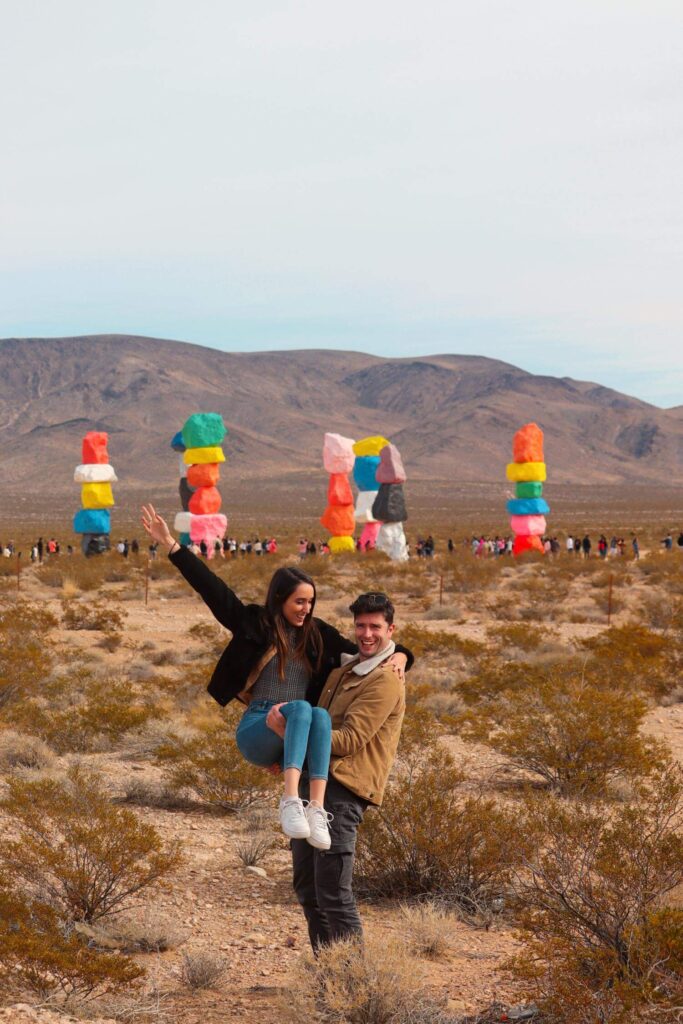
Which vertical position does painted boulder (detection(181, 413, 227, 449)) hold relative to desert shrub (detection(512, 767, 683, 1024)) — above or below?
above

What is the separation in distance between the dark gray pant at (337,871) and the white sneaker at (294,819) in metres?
0.24

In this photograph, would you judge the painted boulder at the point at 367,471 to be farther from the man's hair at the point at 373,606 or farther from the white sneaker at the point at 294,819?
the white sneaker at the point at 294,819

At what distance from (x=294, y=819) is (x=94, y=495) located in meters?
27.8

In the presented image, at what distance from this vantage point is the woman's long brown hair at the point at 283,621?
4203 millimetres

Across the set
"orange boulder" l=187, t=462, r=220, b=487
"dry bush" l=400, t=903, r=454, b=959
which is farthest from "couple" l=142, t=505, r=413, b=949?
"orange boulder" l=187, t=462, r=220, b=487

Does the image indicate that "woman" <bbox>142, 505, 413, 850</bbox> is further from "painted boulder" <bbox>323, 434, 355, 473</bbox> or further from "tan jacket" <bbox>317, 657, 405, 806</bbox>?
"painted boulder" <bbox>323, 434, 355, 473</bbox>

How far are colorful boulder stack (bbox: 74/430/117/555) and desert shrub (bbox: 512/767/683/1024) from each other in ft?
86.8

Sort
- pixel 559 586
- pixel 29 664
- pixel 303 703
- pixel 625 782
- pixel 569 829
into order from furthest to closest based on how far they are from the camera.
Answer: pixel 559 586
pixel 29 664
pixel 625 782
pixel 569 829
pixel 303 703

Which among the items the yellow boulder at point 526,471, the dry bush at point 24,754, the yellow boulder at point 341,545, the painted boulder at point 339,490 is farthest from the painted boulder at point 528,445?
the dry bush at point 24,754

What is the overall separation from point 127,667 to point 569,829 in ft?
33.8

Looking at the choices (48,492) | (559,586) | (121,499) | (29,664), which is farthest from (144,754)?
(48,492)

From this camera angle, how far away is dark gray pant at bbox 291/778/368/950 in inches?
157

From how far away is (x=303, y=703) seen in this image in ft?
12.6

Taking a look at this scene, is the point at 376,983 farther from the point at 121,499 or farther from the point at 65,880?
the point at 121,499
